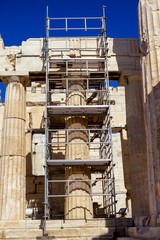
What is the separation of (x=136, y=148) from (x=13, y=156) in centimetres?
640

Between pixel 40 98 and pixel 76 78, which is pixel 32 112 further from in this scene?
pixel 76 78

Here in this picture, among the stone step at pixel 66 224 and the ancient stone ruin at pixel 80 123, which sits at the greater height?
the ancient stone ruin at pixel 80 123

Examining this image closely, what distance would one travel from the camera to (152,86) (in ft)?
51.4

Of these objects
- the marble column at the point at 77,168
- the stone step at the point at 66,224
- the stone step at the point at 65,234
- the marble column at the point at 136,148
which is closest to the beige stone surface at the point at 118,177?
the marble column at the point at 136,148

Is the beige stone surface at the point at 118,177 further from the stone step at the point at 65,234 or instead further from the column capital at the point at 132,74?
the stone step at the point at 65,234

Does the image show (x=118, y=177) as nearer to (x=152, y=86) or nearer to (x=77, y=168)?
(x=77, y=168)

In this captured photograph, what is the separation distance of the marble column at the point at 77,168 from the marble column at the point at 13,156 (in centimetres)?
236

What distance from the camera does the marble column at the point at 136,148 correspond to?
61.0ft

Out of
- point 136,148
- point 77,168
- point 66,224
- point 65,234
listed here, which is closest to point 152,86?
point 136,148

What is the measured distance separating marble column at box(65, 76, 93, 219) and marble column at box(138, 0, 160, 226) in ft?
14.5

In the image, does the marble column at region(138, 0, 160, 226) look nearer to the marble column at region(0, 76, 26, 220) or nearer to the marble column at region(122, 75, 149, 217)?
the marble column at region(122, 75, 149, 217)

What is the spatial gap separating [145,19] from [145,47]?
1309mm

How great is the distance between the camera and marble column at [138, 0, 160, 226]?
46.7 ft

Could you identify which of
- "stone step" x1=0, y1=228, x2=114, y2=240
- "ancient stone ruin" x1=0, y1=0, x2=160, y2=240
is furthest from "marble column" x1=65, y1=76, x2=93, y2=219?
"stone step" x1=0, y1=228, x2=114, y2=240
